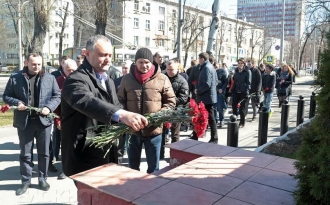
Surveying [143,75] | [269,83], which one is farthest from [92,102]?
[269,83]

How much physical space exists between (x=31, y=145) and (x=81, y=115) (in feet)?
7.87

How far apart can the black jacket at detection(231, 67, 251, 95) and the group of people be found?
1719mm

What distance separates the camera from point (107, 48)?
2.65 m

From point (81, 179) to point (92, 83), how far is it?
30.6 inches

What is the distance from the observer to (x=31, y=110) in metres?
4.56

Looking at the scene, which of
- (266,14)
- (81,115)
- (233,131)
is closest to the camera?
(81,115)

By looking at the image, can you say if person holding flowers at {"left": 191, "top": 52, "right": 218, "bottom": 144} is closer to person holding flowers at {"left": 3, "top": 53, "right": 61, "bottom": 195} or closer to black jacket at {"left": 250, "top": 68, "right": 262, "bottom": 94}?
person holding flowers at {"left": 3, "top": 53, "right": 61, "bottom": 195}

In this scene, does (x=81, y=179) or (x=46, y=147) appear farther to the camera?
(x=46, y=147)

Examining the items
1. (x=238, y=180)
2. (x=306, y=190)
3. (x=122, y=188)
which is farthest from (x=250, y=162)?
(x=122, y=188)

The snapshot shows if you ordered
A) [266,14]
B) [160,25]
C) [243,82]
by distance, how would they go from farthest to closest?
[160,25] → [266,14] → [243,82]

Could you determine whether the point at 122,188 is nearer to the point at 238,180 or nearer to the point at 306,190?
the point at 238,180

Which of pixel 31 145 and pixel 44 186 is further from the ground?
pixel 31 145

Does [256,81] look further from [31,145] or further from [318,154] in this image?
[318,154]

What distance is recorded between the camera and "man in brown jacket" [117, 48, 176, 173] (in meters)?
3.96
